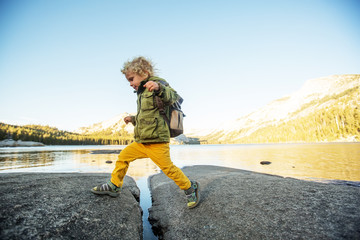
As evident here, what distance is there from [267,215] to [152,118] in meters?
2.94

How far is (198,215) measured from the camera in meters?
3.97

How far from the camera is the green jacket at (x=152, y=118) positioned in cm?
365

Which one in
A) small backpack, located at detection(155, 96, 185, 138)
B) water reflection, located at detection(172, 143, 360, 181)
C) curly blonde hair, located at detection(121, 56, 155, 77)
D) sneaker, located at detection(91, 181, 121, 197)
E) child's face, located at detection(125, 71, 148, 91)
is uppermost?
curly blonde hair, located at detection(121, 56, 155, 77)

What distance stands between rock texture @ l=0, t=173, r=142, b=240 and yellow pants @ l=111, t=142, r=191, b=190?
0.69 metres

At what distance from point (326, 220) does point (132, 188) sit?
5421 millimetres

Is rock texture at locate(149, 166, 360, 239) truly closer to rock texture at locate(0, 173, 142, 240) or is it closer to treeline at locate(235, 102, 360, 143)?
rock texture at locate(0, 173, 142, 240)

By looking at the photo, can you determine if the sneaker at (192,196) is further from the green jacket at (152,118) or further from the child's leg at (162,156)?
the green jacket at (152,118)

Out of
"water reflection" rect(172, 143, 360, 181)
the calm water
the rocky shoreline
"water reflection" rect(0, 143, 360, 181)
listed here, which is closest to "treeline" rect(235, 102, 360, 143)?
"water reflection" rect(172, 143, 360, 181)

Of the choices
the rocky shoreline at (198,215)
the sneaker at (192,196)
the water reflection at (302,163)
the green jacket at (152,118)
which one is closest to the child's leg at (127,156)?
the green jacket at (152,118)

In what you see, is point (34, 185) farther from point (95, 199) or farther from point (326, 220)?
point (326, 220)

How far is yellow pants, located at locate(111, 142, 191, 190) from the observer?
3.82 meters

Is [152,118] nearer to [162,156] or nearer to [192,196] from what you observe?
[162,156]

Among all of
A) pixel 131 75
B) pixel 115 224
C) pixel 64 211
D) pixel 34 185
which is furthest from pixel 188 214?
pixel 34 185

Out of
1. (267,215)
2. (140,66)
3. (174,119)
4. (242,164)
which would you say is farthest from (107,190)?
(242,164)
